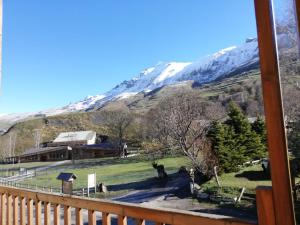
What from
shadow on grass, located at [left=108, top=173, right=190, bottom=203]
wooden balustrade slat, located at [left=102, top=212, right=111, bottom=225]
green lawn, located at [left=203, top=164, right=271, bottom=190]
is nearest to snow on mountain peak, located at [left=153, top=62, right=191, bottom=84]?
shadow on grass, located at [left=108, top=173, right=190, bottom=203]

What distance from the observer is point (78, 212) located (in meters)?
1.53

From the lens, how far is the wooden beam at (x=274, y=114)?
90 centimetres

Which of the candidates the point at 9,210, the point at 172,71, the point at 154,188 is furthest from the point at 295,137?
the point at 172,71

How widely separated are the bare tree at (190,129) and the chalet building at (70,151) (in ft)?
45.1

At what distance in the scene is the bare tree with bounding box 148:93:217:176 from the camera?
12.1 m

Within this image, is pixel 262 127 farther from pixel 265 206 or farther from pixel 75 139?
pixel 75 139

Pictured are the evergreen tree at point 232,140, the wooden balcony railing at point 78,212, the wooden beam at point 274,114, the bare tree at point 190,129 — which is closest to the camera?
the wooden beam at point 274,114

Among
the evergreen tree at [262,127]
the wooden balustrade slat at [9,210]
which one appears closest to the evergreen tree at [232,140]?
the evergreen tree at [262,127]

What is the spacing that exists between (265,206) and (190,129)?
1259 centimetres

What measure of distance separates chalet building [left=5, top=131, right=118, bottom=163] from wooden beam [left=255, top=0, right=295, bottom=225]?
27.9 m

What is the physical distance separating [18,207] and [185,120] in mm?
12212

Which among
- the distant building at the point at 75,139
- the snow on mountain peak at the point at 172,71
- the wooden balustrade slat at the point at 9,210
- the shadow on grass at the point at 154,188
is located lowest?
the shadow on grass at the point at 154,188

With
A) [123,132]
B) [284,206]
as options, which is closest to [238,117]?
[284,206]

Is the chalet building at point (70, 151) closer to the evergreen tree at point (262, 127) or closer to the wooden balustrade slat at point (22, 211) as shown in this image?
the evergreen tree at point (262, 127)
